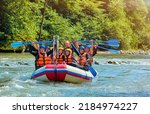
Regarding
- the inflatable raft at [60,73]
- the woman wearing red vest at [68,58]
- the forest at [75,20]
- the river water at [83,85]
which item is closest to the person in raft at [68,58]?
the woman wearing red vest at [68,58]

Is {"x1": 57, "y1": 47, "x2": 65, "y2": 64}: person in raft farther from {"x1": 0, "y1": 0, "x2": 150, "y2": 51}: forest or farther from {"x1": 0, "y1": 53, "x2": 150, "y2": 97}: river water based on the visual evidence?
{"x1": 0, "y1": 0, "x2": 150, "y2": 51}: forest

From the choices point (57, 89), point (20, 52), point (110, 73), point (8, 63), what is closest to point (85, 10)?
point (20, 52)

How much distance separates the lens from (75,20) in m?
13.4

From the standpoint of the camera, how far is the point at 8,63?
8.96 m

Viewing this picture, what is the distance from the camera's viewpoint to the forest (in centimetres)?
1234

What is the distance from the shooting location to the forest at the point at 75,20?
40.5 ft

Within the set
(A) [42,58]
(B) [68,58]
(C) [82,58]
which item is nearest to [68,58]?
(B) [68,58]

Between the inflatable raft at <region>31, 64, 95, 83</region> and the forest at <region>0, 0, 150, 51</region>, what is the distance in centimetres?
518

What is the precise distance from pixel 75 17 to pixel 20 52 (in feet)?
7.30

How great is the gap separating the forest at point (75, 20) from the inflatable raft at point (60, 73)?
5184mm

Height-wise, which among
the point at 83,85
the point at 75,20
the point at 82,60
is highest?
the point at 82,60

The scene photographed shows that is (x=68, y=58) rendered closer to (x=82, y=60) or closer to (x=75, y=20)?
(x=82, y=60)

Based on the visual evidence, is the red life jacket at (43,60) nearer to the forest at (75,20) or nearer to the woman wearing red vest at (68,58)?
the woman wearing red vest at (68,58)

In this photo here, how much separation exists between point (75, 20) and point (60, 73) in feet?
22.6
